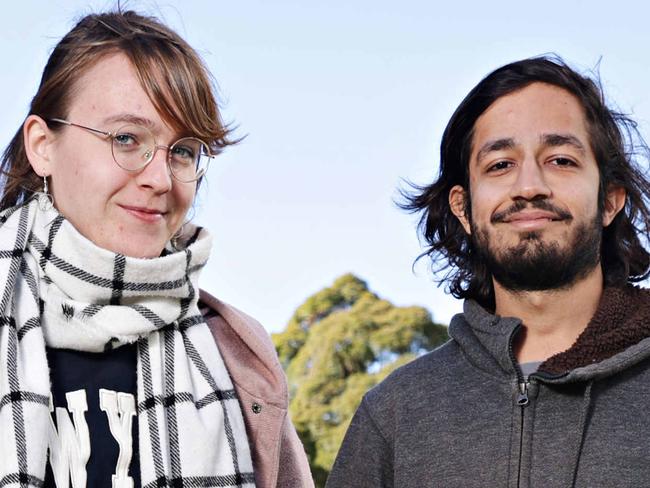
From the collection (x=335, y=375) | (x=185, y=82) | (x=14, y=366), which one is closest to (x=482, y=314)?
(x=185, y=82)

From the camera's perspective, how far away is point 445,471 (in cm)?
295

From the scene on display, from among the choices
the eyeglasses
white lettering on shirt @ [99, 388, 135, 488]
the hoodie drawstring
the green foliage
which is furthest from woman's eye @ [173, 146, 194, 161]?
the green foliage

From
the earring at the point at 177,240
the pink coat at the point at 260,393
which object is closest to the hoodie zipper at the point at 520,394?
the pink coat at the point at 260,393

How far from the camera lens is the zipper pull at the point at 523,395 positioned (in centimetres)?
289

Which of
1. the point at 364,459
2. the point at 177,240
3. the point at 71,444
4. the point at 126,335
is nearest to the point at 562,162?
the point at 364,459

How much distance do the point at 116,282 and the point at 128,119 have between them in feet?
1.44

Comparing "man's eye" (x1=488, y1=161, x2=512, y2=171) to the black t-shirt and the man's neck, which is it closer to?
the man's neck

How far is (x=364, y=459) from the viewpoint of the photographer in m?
3.11

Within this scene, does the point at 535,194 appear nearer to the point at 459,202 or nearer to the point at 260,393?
the point at 459,202

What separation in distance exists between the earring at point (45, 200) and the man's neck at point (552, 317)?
139 cm

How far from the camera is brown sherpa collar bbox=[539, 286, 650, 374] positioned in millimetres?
2951

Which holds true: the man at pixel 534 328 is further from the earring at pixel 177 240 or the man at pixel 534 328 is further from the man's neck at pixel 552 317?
the earring at pixel 177 240

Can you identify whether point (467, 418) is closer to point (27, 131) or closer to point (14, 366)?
point (14, 366)

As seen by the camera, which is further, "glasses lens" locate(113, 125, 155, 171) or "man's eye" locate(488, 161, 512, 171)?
"man's eye" locate(488, 161, 512, 171)
